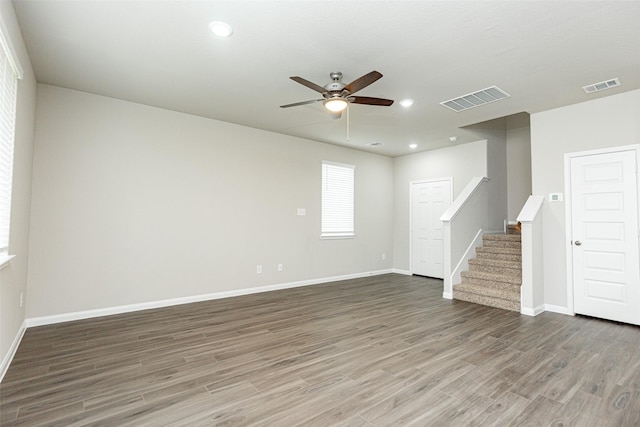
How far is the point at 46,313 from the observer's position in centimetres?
379

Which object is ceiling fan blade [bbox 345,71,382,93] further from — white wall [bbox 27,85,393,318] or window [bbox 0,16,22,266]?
→ white wall [bbox 27,85,393,318]

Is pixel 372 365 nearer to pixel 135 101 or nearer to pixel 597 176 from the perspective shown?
pixel 597 176

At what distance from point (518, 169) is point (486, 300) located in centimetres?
340

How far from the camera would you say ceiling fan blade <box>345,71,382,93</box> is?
9.23 feet

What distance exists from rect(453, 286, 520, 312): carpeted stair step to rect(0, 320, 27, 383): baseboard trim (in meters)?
5.40

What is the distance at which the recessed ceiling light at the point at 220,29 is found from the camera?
8.65 feet

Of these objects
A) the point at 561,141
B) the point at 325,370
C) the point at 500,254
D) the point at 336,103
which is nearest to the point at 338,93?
the point at 336,103

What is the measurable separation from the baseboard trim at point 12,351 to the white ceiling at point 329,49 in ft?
9.16

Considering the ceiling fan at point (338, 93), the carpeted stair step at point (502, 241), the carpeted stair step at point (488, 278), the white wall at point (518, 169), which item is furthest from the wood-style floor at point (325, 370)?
the white wall at point (518, 169)

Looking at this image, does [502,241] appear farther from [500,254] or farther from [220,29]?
[220,29]

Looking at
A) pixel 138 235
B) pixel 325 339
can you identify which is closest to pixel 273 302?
pixel 325 339

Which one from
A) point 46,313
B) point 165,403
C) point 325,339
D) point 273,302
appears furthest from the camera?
point 273,302

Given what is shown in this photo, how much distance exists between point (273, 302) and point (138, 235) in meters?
2.14

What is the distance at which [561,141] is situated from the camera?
14.7ft
